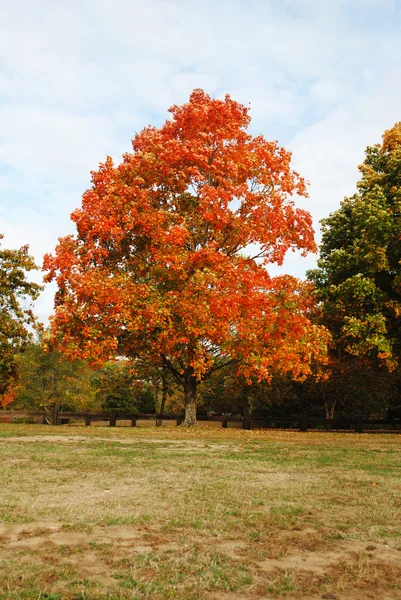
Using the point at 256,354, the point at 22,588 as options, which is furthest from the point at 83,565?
the point at 256,354

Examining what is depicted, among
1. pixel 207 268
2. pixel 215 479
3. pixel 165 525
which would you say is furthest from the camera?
pixel 207 268

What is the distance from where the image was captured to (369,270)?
85.6 feet

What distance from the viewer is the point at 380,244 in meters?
25.6

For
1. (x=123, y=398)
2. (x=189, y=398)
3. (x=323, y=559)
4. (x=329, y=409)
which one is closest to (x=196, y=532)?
(x=323, y=559)

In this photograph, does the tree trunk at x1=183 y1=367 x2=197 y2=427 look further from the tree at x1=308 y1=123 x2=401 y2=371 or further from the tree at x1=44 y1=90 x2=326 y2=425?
the tree at x1=308 y1=123 x2=401 y2=371

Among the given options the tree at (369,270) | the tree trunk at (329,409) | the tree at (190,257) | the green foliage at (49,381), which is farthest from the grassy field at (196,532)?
the green foliage at (49,381)

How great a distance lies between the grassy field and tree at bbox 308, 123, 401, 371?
16265 mm

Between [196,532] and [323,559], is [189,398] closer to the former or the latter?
[196,532]

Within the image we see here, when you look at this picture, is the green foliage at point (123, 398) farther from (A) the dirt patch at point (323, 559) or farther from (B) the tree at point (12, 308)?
(A) the dirt patch at point (323, 559)

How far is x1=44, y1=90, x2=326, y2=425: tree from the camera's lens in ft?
72.5

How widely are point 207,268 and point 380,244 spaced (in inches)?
375

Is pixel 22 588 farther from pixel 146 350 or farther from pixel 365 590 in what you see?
pixel 146 350

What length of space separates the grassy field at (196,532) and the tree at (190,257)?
41.1ft

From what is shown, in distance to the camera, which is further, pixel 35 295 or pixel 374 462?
pixel 35 295
